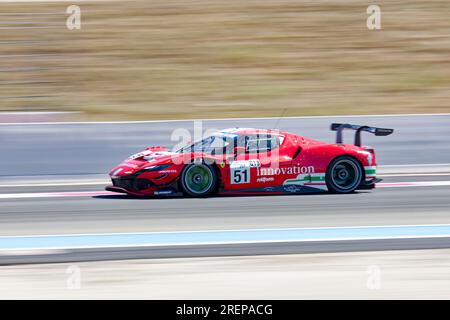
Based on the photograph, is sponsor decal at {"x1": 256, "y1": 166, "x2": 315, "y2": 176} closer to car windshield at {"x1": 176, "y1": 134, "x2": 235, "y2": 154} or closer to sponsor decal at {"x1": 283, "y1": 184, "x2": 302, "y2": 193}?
sponsor decal at {"x1": 283, "y1": 184, "x2": 302, "y2": 193}

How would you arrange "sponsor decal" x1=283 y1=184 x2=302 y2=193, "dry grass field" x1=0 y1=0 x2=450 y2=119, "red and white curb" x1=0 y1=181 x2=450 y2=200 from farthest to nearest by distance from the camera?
"dry grass field" x1=0 y1=0 x2=450 y2=119, "red and white curb" x1=0 y1=181 x2=450 y2=200, "sponsor decal" x1=283 y1=184 x2=302 y2=193

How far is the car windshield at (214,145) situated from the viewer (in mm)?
11703

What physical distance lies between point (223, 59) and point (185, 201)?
9.88 m

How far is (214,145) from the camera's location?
11.7 meters

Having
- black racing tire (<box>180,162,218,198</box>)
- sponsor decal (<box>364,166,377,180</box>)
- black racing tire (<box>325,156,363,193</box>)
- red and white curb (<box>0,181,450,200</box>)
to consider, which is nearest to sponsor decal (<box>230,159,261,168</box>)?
black racing tire (<box>180,162,218,198</box>)

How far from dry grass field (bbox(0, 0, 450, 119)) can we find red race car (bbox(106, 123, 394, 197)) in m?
6.05

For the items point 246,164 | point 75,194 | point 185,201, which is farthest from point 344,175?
point 75,194

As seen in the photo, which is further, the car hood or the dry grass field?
the dry grass field

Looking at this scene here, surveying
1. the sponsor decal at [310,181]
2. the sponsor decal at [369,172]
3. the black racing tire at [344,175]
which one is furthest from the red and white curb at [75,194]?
the sponsor decal at [310,181]

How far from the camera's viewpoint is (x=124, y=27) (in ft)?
71.8

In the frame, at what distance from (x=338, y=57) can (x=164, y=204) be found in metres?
11.1

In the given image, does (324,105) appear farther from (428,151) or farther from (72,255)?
(72,255)

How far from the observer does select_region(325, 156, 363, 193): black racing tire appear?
39.7 feet

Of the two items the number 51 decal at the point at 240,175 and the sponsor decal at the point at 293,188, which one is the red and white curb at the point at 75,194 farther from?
the number 51 decal at the point at 240,175
